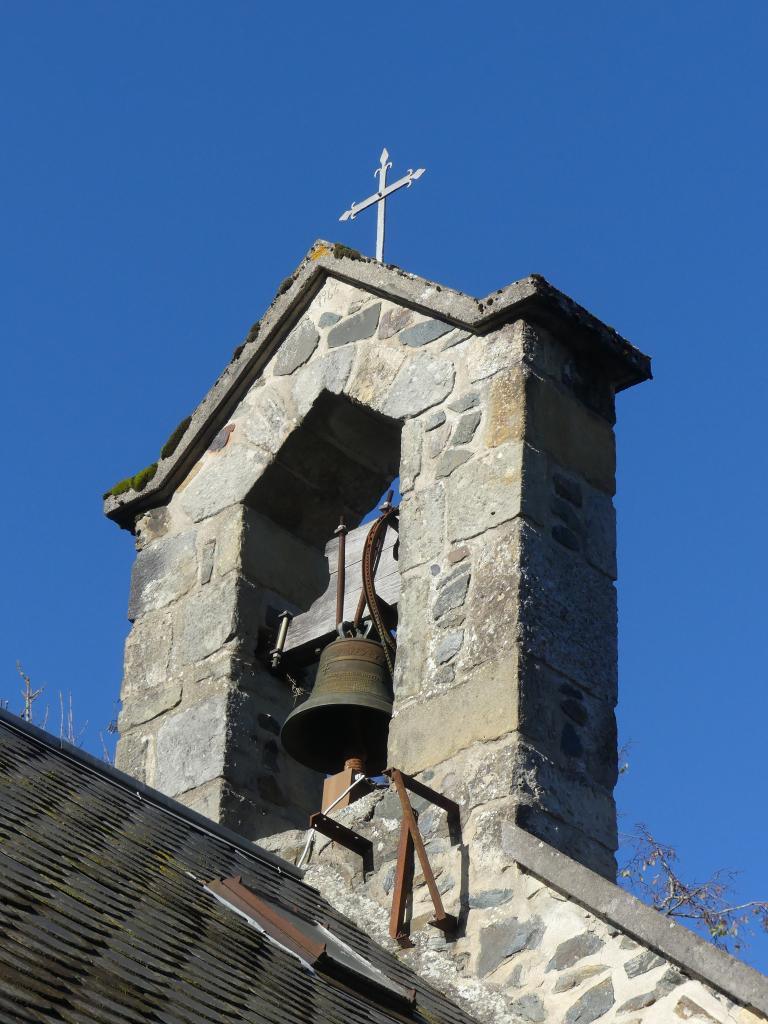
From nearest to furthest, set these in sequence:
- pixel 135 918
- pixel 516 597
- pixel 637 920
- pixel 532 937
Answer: pixel 135 918, pixel 637 920, pixel 532 937, pixel 516 597

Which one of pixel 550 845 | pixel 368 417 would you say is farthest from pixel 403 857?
pixel 368 417

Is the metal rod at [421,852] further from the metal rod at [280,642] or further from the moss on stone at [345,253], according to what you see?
the moss on stone at [345,253]

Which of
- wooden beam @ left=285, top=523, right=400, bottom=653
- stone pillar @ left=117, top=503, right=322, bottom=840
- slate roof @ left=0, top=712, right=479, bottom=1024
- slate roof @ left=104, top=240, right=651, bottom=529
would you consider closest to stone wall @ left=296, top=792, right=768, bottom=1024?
slate roof @ left=0, top=712, right=479, bottom=1024

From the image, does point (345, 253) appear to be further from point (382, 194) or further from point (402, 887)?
point (402, 887)

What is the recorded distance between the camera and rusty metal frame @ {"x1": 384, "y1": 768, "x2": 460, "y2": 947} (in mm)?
5109

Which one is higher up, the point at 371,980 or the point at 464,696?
the point at 464,696

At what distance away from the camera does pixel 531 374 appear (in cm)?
600

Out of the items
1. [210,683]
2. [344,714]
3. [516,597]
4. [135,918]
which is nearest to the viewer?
[135,918]

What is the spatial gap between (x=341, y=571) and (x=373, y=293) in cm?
93

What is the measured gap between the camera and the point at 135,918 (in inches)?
164

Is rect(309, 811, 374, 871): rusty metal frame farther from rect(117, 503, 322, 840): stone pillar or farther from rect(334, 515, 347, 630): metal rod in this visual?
rect(334, 515, 347, 630): metal rod

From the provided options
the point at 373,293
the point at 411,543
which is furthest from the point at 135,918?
the point at 373,293

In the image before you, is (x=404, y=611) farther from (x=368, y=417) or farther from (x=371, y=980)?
(x=371, y=980)

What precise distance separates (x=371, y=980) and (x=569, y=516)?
179cm
